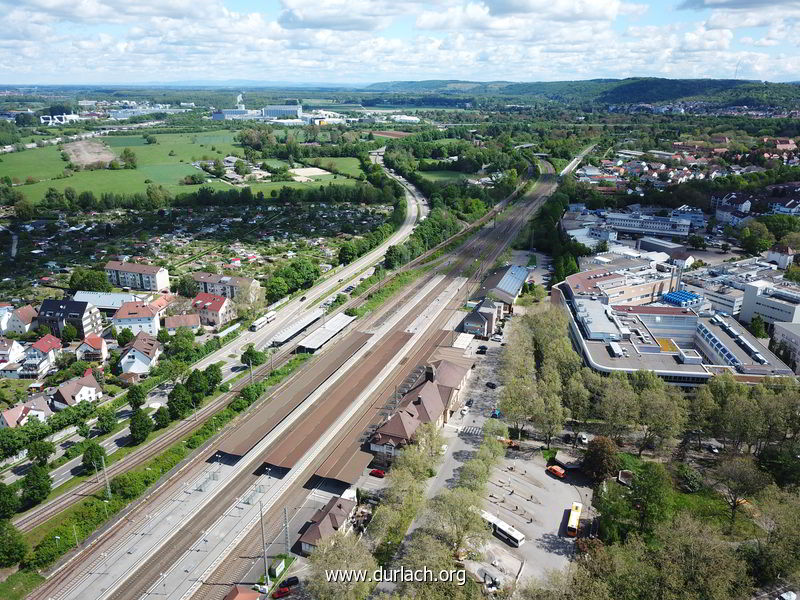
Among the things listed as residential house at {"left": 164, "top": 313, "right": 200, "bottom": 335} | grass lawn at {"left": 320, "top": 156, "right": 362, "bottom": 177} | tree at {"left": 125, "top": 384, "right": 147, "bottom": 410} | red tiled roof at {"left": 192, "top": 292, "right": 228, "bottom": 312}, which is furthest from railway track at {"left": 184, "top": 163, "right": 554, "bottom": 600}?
grass lawn at {"left": 320, "top": 156, "right": 362, "bottom": 177}

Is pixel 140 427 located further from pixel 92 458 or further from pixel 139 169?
pixel 139 169

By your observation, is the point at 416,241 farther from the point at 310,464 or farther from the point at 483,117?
the point at 483,117

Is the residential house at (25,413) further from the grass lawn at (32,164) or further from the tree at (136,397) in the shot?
the grass lawn at (32,164)

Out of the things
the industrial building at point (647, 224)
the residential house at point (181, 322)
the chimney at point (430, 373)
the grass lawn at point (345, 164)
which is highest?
the grass lawn at point (345, 164)

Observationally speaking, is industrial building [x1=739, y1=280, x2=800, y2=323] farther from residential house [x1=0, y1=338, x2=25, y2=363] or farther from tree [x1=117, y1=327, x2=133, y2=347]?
residential house [x1=0, y1=338, x2=25, y2=363]

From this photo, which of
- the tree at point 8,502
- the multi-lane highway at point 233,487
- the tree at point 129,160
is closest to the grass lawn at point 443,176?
the tree at point 129,160

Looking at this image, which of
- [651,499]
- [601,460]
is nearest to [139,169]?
[601,460]
